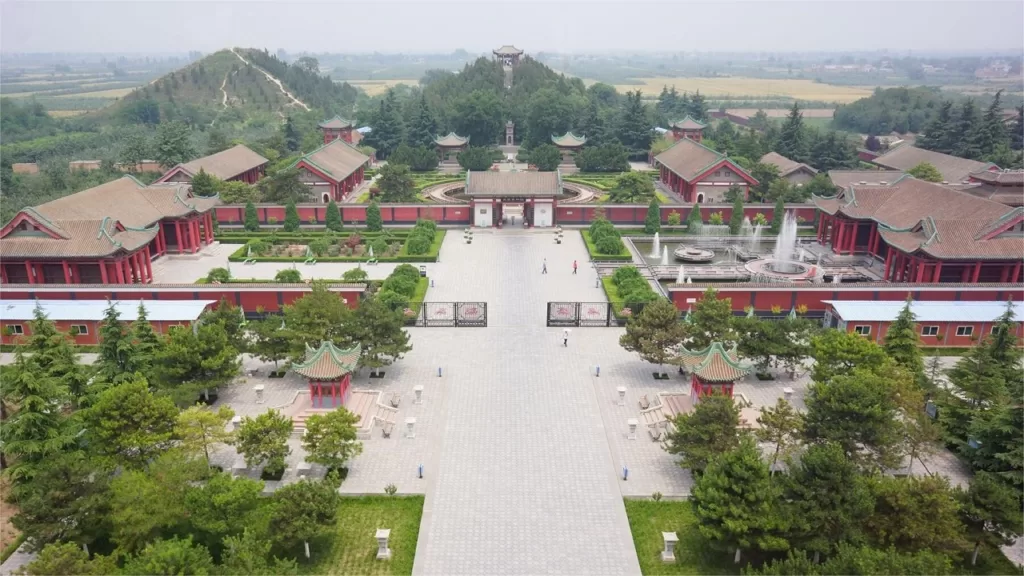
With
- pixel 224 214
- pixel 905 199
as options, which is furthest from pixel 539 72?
pixel 905 199

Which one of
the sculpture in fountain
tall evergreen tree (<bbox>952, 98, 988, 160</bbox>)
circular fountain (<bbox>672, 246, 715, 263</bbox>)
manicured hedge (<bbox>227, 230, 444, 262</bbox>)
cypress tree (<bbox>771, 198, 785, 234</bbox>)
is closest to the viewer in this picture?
manicured hedge (<bbox>227, 230, 444, 262</bbox>)

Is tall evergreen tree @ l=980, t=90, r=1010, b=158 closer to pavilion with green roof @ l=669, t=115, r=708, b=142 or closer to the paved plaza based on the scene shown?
pavilion with green roof @ l=669, t=115, r=708, b=142

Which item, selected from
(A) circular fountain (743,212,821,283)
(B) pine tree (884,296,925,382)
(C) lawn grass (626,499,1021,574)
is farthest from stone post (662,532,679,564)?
(A) circular fountain (743,212,821,283)

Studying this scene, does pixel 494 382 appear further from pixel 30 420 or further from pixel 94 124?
pixel 94 124

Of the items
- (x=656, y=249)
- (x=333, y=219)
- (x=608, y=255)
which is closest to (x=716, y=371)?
(x=608, y=255)

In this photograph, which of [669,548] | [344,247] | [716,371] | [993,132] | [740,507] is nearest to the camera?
[740,507]

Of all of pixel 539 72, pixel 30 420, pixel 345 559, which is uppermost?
pixel 539 72

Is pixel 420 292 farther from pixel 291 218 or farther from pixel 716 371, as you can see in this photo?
pixel 716 371
